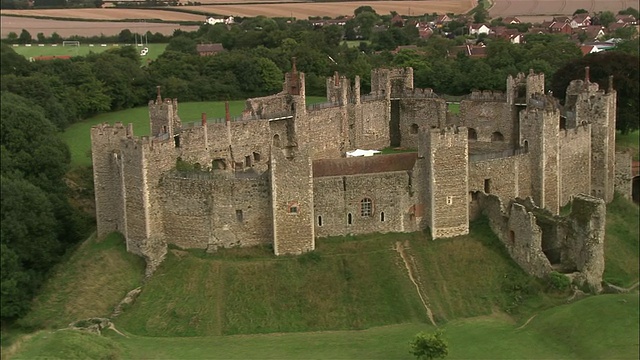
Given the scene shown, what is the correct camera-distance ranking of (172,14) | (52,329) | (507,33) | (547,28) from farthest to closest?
(172,14), (507,33), (547,28), (52,329)

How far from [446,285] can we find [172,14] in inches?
2287

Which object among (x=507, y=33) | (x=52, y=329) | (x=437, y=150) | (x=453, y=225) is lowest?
(x=52, y=329)

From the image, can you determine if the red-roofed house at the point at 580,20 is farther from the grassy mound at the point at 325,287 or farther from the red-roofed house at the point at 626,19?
the grassy mound at the point at 325,287

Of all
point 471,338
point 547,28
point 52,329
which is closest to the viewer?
point 471,338

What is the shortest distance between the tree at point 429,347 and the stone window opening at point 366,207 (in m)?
10.1

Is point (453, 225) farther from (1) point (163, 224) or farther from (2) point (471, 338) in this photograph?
(1) point (163, 224)

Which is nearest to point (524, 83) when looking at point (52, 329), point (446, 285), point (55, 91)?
point (446, 285)

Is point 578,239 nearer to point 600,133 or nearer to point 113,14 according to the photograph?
point 600,133

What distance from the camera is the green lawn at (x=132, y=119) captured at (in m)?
66.1

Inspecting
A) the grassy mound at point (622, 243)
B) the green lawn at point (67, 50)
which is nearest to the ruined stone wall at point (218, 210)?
the grassy mound at point (622, 243)

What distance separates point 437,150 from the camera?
44.2m

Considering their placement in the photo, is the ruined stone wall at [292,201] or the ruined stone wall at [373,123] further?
the ruined stone wall at [373,123]

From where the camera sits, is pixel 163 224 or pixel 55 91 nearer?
pixel 163 224

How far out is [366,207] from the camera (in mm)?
44594
